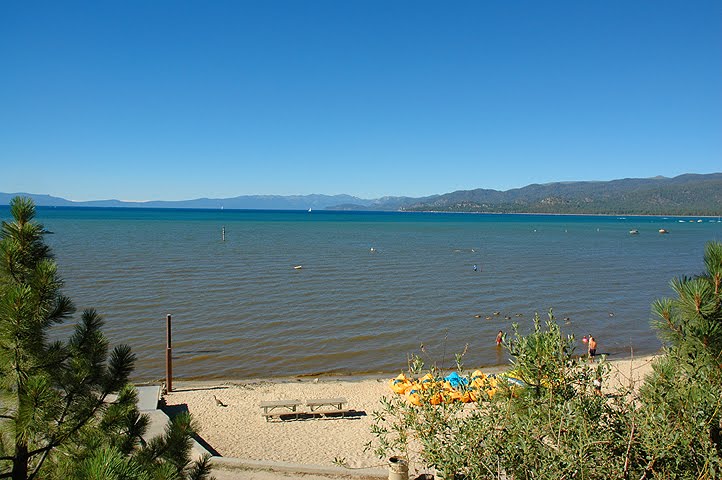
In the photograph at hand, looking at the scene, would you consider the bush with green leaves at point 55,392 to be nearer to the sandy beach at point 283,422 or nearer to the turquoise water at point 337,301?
the sandy beach at point 283,422

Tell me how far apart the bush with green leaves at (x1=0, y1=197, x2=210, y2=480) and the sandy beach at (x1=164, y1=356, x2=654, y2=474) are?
789 cm

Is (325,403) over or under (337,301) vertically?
under

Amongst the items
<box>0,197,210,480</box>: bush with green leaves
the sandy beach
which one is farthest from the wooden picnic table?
<box>0,197,210,480</box>: bush with green leaves

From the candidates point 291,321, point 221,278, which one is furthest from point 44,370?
point 221,278

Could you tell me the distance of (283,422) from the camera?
48.6 feet

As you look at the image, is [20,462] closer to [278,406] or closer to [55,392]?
[55,392]

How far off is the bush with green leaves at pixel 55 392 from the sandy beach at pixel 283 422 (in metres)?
7.89

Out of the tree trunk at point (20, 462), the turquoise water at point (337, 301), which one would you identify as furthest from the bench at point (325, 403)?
the tree trunk at point (20, 462)

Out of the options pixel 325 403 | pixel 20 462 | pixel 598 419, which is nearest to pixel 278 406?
pixel 325 403

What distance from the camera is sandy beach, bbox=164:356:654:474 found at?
12508 millimetres

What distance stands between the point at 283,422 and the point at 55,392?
11401 mm

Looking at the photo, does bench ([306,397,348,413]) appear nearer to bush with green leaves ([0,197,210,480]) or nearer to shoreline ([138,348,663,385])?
shoreline ([138,348,663,385])

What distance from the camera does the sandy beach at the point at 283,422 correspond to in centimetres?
1251

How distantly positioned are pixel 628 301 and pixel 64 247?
2110 inches
